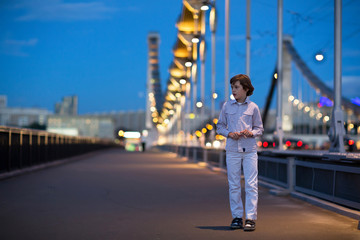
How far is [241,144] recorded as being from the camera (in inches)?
263

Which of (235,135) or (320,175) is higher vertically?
(235,135)

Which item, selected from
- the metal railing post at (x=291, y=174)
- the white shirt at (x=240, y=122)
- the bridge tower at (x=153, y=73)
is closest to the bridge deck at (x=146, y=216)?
the metal railing post at (x=291, y=174)

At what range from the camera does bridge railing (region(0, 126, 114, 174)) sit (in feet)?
49.6

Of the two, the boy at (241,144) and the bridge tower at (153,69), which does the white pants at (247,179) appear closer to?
the boy at (241,144)

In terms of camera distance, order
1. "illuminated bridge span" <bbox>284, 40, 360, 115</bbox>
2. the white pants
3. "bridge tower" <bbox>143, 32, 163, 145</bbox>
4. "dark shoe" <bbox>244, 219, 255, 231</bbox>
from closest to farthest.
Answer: "dark shoe" <bbox>244, 219, 255, 231</bbox> → the white pants → "illuminated bridge span" <bbox>284, 40, 360, 115</bbox> → "bridge tower" <bbox>143, 32, 163, 145</bbox>

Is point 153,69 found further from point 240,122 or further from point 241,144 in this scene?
point 241,144

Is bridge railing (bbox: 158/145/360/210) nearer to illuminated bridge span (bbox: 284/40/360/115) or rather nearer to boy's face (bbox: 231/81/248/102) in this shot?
boy's face (bbox: 231/81/248/102)

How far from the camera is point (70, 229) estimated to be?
6.65 metres

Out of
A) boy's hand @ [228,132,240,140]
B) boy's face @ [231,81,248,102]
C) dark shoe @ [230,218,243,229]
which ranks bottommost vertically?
dark shoe @ [230,218,243,229]

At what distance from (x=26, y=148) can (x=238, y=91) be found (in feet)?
41.4

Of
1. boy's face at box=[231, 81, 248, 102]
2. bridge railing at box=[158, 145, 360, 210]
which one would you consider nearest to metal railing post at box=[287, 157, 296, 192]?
bridge railing at box=[158, 145, 360, 210]

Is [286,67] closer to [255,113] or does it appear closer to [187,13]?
[187,13]

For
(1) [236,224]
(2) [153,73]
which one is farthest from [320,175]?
(2) [153,73]

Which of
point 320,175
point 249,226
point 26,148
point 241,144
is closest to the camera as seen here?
point 249,226
